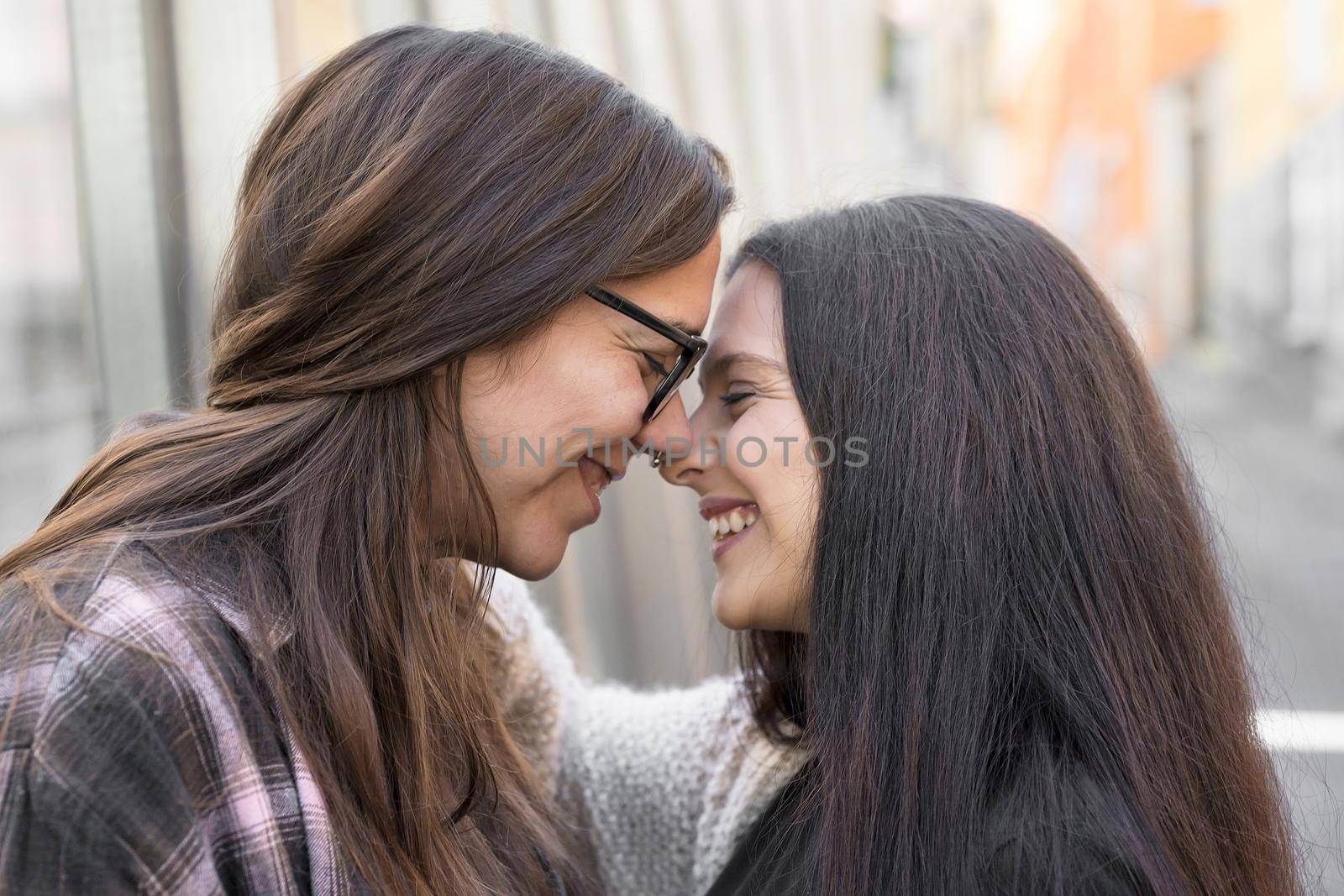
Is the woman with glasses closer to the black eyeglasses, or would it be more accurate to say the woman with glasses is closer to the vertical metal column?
the black eyeglasses

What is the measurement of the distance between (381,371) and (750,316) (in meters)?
0.62

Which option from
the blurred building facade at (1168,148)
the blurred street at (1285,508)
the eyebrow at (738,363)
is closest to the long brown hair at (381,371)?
the eyebrow at (738,363)

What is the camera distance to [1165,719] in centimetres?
133

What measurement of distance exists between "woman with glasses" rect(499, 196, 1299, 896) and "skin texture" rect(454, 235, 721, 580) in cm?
18

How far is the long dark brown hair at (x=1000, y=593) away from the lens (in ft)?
4.17

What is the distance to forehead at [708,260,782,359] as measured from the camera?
1592 millimetres

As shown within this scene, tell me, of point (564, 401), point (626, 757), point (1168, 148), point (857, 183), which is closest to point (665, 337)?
point (564, 401)

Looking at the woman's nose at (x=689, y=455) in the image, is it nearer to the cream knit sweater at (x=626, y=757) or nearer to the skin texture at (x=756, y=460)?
the skin texture at (x=756, y=460)

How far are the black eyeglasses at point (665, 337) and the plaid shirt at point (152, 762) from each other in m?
0.59

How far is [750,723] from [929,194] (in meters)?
0.93

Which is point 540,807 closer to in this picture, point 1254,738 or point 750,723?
point 750,723

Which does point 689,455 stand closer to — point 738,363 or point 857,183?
point 738,363

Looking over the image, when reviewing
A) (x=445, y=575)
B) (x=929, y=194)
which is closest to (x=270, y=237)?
(x=445, y=575)

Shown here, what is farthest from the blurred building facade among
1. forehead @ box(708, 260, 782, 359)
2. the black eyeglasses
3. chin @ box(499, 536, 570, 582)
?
chin @ box(499, 536, 570, 582)
